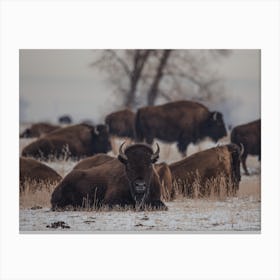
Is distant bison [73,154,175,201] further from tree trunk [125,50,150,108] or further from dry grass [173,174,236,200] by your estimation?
tree trunk [125,50,150,108]

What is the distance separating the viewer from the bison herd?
609 centimetres

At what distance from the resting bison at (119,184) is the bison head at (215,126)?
23.3 inches

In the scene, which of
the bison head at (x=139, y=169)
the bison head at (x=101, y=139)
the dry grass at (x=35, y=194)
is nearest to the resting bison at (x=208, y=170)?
the bison head at (x=139, y=169)

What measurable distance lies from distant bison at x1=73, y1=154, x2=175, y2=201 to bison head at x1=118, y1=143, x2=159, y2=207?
10 cm

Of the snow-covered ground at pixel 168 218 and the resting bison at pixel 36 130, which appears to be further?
the resting bison at pixel 36 130

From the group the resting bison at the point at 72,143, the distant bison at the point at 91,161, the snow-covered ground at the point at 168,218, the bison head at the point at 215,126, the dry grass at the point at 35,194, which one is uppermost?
the bison head at the point at 215,126

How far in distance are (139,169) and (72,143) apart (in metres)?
0.76

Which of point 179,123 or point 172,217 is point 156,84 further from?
point 172,217

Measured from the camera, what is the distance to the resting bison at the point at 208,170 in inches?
243

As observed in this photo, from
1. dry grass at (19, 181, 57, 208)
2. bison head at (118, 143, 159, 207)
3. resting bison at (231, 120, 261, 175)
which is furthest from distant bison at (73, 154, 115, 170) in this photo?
resting bison at (231, 120, 261, 175)
